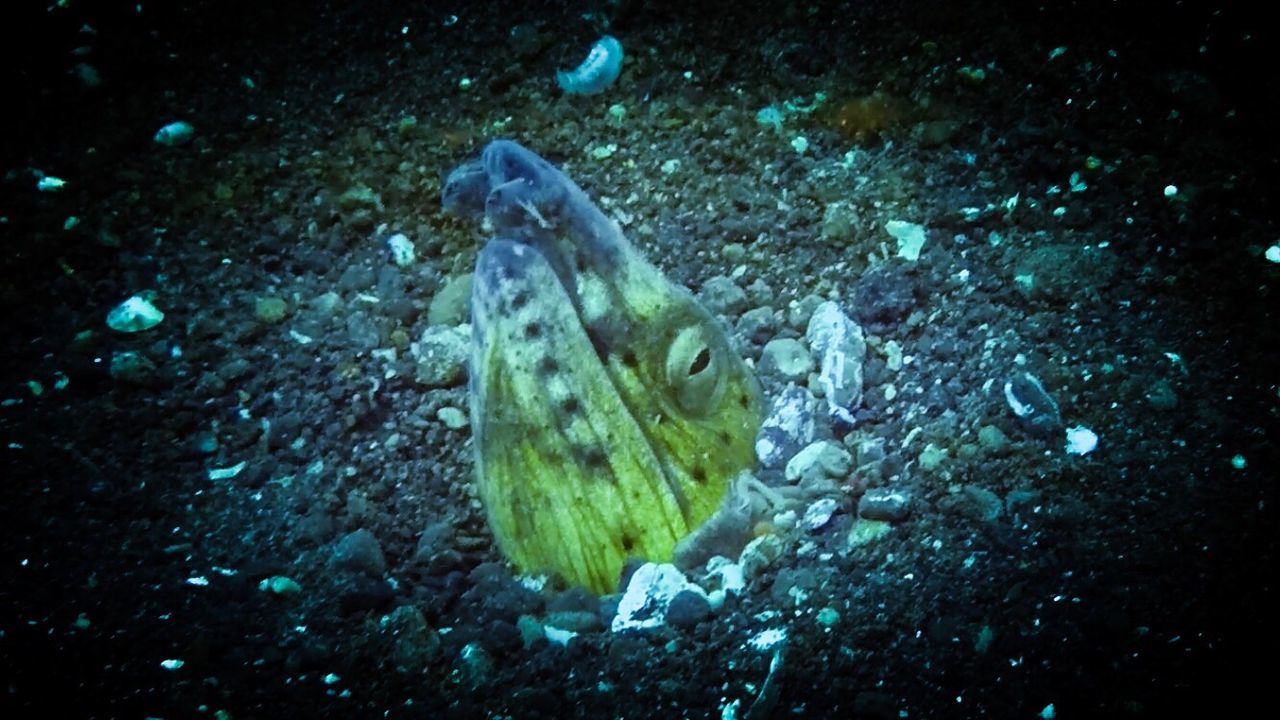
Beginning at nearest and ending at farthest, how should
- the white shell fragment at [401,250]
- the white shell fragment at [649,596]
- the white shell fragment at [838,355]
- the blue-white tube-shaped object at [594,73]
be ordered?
the white shell fragment at [649,596] → the white shell fragment at [838,355] → the white shell fragment at [401,250] → the blue-white tube-shaped object at [594,73]

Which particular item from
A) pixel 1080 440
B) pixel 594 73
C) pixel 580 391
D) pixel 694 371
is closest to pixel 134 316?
pixel 580 391

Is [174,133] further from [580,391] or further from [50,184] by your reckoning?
[580,391]

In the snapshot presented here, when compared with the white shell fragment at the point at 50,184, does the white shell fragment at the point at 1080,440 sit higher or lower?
lower

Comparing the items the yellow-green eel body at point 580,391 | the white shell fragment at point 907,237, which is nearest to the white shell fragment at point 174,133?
the yellow-green eel body at point 580,391

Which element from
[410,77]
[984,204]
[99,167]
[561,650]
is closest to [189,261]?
[99,167]

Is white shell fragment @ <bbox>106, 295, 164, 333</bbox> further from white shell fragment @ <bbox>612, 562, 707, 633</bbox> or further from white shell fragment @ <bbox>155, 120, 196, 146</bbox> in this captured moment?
white shell fragment @ <bbox>612, 562, 707, 633</bbox>

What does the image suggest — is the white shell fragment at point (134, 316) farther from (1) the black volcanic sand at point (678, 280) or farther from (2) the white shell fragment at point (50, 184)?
(2) the white shell fragment at point (50, 184)
